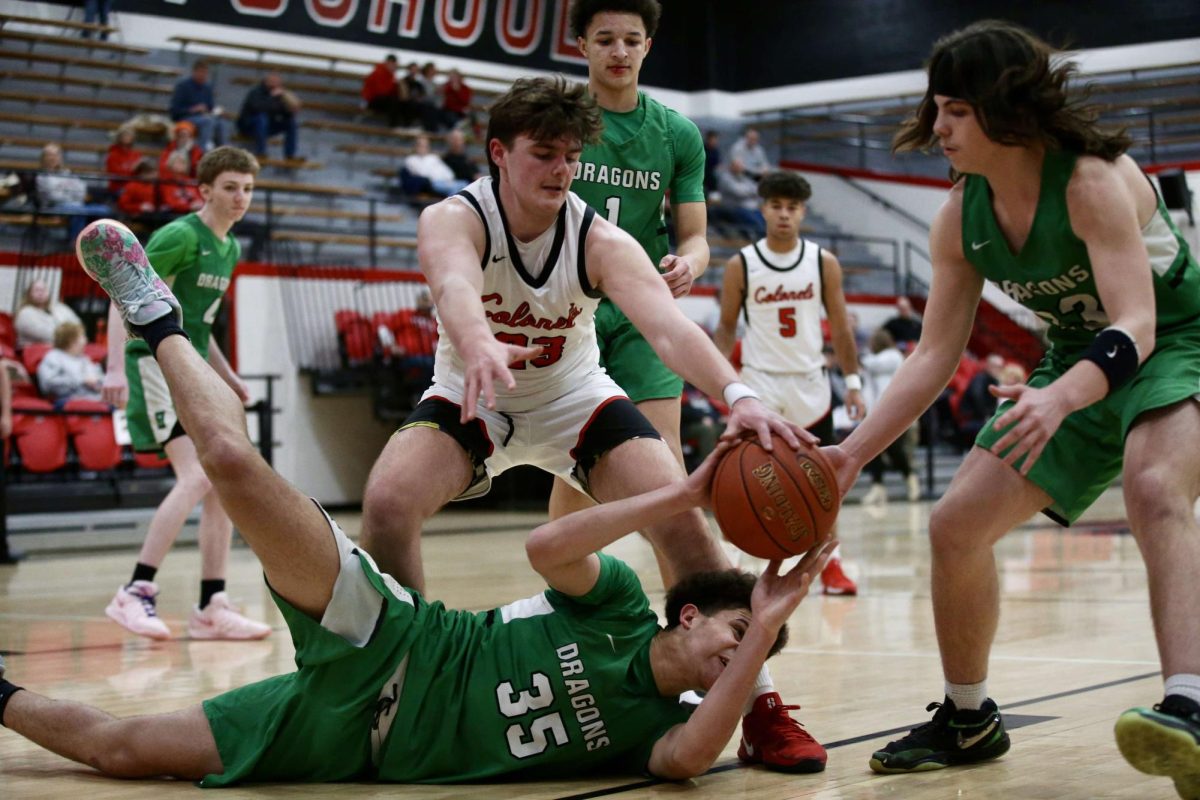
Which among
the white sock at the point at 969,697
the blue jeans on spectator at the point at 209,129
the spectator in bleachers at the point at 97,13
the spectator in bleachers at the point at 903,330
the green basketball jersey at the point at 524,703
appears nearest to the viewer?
the green basketball jersey at the point at 524,703

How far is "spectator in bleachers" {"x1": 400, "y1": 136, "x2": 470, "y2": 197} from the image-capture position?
1778 cm

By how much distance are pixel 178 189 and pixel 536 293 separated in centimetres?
1107

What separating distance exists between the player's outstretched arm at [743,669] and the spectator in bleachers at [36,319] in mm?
10299

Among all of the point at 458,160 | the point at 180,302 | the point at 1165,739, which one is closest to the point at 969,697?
the point at 1165,739

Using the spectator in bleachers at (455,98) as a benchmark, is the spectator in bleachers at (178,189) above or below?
below

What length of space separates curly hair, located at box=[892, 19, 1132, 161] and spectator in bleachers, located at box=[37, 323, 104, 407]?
9870mm

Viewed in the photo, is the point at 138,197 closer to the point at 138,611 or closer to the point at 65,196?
the point at 65,196

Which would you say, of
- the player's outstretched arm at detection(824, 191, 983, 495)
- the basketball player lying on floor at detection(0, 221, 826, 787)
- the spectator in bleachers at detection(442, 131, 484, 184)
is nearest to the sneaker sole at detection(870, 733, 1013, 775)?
the basketball player lying on floor at detection(0, 221, 826, 787)

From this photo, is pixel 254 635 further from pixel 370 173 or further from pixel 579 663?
pixel 370 173

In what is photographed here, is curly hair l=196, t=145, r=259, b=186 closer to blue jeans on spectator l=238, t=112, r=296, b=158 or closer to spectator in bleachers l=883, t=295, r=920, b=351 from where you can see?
blue jeans on spectator l=238, t=112, r=296, b=158

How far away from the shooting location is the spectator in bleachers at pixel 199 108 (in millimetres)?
15750

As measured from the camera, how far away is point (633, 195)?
4906 mm

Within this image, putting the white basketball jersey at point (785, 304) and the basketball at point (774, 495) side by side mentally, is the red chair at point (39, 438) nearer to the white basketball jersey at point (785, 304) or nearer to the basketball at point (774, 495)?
the white basketball jersey at point (785, 304)

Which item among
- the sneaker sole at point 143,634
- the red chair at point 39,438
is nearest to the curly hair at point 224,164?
the sneaker sole at point 143,634
